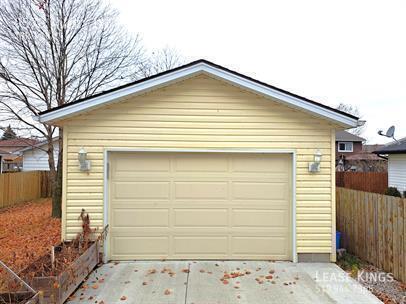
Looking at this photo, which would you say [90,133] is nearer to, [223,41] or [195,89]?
[195,89]

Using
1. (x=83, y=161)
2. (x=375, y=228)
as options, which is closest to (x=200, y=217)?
(x=83, y=161)

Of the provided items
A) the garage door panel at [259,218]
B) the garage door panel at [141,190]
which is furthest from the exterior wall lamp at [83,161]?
the garage door panel at [259,218]

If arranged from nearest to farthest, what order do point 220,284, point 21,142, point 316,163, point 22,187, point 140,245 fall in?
1. point 220,284
2. point 316,163
3. point 140,245
4. point 22,187
5. point 21,142

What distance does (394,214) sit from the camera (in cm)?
568

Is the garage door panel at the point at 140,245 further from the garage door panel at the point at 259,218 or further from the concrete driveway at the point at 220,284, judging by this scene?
the garage door panel at the point at 259,218

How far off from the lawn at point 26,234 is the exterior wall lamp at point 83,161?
1.75 m

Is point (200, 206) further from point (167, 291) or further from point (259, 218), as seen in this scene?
point (167, 291)

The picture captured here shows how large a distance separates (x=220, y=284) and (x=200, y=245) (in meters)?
1.35

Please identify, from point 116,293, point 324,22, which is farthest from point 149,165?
point 324,22

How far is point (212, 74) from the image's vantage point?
6.09m

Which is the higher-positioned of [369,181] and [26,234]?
[369,181]

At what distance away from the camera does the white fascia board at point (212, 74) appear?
19.3ft

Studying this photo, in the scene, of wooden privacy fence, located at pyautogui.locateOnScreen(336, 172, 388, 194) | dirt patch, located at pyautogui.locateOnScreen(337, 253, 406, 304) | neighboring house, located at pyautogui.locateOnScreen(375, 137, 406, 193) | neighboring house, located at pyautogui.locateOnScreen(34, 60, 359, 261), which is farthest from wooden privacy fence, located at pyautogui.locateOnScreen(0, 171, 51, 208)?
neighboring house, located at pyautogui.locateOnScreen(375, 137, 406, 193)

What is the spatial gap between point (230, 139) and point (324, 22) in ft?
23.2
